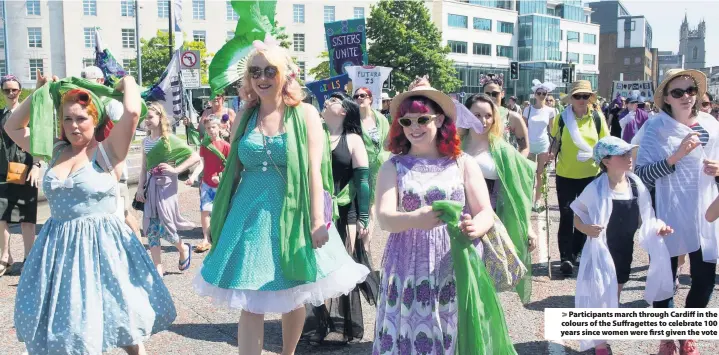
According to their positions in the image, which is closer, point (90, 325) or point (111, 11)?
point (90, 325)

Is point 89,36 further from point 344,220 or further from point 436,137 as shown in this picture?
point 436,137

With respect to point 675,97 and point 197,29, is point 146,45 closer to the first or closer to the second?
point 197,29

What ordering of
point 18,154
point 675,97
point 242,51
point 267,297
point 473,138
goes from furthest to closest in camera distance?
point 18,154
point 473,138
point 675,97
point 242,51
point 267,297

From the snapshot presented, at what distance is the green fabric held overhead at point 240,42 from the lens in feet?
14.3

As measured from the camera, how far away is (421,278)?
11.7 feet

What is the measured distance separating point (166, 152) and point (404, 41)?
199 ft

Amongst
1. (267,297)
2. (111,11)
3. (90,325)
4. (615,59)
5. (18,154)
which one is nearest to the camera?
(90,325)

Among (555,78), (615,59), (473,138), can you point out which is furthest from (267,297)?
(615,59)

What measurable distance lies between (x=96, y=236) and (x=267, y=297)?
0.97m

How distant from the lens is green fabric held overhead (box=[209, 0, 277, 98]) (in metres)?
4.37

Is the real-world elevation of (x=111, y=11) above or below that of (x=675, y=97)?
above

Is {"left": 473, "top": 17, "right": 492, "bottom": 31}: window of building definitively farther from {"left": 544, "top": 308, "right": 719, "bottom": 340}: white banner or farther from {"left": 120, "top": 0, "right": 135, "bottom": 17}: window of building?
{"left": 544, "top": 308, "right": 719, "bottom": 340}: white banner

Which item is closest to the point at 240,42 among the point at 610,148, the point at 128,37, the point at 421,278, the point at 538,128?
the point at 421,278

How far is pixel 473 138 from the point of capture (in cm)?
556
